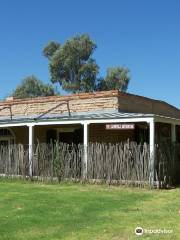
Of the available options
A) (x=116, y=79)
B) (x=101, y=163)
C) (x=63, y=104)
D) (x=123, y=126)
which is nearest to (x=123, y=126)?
(x=123, y=126)

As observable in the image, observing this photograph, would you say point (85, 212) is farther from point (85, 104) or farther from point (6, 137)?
point (6, 137)

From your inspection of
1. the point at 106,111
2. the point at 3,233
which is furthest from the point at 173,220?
the point at 106,111

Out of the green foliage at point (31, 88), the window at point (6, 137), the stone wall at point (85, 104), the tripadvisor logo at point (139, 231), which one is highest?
the green foliage at point (31, 88)

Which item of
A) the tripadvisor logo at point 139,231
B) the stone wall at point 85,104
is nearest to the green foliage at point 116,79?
the stone wall at point 85,104

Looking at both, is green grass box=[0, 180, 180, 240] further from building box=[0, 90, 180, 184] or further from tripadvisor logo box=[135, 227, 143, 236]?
building box=[0, 90, 180, 184]

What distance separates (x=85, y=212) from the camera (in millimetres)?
11641

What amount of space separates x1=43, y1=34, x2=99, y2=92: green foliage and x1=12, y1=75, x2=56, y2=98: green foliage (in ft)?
13.3

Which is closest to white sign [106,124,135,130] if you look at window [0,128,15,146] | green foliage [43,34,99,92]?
window [0,128,15,146]

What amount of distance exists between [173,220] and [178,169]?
8805mm

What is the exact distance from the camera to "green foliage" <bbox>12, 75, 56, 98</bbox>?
2727 inches

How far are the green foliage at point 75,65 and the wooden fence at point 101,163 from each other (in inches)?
1654

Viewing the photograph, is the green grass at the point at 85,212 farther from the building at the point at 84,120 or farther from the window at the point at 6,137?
the window at the point at 6,137

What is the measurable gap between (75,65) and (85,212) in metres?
52.9

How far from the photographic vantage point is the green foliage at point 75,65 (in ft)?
207
